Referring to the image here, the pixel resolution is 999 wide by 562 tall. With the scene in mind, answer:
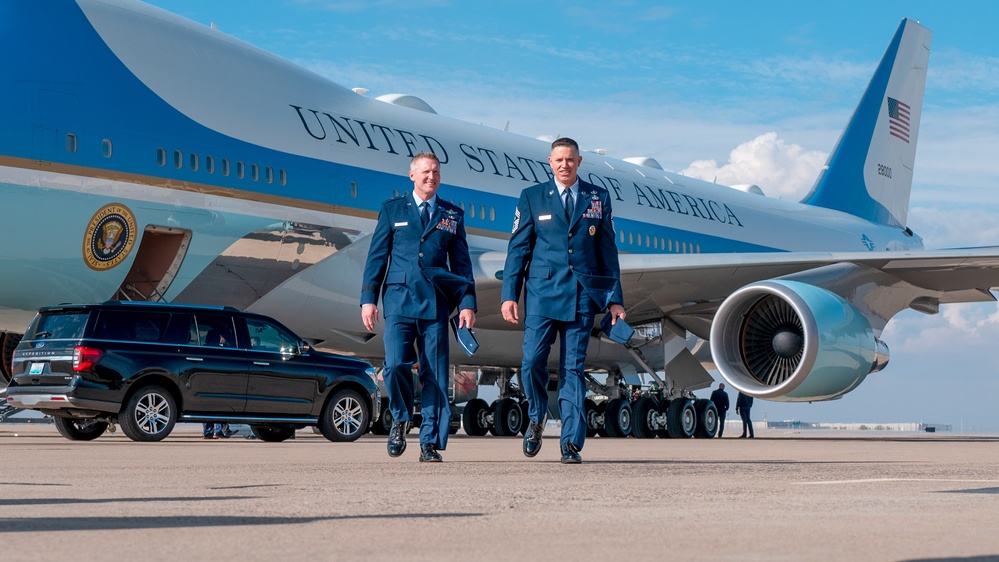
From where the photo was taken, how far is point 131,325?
10.0 metres

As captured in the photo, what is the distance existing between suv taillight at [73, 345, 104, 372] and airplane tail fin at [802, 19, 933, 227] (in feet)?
47.9

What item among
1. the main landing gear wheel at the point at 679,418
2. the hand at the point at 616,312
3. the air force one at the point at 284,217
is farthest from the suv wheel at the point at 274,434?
the hand at the point at 616,312

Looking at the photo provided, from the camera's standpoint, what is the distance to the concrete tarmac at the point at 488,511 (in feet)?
9.45

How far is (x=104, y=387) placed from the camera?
31.9 ft

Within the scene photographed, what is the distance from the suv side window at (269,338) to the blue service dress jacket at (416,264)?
3870mm

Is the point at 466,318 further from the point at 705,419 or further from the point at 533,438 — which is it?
the point at 705,419

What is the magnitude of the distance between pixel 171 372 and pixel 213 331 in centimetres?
55

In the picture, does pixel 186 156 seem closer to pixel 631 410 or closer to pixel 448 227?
pixel 448 227

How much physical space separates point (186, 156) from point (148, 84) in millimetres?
674

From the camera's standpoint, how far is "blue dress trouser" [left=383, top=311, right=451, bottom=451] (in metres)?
6.80

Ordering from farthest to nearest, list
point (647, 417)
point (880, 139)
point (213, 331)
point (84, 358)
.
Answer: point (880, 139) < point (647, 417) < point (213, 331) < point (84, 358)

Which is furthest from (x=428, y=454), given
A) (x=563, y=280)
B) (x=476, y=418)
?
(x=476, y=418)

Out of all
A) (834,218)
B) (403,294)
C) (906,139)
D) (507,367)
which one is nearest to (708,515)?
(403,294)

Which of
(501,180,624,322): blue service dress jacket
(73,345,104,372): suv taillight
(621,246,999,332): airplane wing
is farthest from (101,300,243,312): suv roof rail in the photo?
(621,246,999,332): airplane wing
